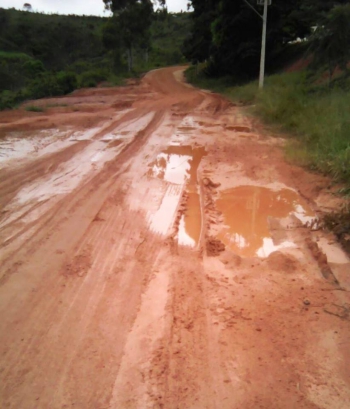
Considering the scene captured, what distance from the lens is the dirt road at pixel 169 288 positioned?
2877 millimetres

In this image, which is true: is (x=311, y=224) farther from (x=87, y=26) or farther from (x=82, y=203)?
(x=87, y=26)

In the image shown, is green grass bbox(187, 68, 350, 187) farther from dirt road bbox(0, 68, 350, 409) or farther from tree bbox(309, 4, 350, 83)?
tree bbox(309, 4, 350, 83)

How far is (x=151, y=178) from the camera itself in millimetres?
7699

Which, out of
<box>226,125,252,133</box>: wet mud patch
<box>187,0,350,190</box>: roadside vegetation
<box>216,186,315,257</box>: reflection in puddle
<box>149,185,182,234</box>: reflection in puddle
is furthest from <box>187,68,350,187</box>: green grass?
<box>149,185,182,234</box>: reflection in puddle

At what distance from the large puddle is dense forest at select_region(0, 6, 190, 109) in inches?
655

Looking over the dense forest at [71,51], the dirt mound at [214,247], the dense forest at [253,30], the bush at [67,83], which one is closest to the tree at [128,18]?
the dense forest at [71,51]

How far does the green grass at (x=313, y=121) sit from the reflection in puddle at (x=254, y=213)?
115 cm

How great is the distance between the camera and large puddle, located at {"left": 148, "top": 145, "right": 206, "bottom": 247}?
18.0 feet

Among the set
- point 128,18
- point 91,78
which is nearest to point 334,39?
point 91,78

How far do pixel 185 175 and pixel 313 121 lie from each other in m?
4.68

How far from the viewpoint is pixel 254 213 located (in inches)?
244

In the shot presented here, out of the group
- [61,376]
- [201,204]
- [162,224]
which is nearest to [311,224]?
[201,204]

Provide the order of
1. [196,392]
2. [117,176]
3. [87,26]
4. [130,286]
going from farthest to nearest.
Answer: [87,26] < [117,176] < [130,286] < [196,392]

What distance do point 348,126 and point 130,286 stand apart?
6.91 meters
